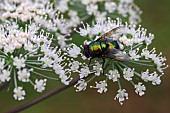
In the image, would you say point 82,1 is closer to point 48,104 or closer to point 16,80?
point 16,80

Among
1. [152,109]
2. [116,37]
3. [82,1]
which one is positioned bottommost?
[152,109]

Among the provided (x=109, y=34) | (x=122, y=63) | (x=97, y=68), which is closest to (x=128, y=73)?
(x=122, y=63)

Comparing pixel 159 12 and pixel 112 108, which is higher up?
pixel 159 12

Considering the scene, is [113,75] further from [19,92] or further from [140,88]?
[19,92]

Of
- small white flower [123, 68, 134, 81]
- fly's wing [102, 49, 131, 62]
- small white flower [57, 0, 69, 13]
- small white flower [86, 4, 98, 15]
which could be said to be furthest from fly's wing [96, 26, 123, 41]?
small white flower [57, 0, 69, 13]

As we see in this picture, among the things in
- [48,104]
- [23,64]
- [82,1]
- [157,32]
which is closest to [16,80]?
[23,64]

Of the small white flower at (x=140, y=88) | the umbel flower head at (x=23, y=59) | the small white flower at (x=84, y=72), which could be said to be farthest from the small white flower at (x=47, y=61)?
the small white flower at (x=140, y=88)

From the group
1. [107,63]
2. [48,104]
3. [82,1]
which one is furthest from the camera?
[48,104]

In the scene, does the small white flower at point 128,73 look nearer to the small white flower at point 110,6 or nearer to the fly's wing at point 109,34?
the fly's wing at point 109,34
